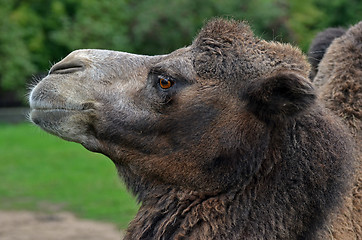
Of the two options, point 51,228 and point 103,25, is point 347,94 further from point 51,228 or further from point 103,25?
point 103,25

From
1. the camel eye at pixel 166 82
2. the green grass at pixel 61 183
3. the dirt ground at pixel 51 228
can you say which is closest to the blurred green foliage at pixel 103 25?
the green grass at pixel 61 183

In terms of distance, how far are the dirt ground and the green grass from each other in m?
0.28

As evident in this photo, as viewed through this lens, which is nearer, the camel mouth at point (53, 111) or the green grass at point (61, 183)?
the camel mouth at point (53, 111)

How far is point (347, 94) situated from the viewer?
4.36 m

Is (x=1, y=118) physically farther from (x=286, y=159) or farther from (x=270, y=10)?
(x=286, y=159)

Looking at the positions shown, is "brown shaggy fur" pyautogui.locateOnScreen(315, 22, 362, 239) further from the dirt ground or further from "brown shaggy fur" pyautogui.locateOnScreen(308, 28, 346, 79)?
the dirt ground

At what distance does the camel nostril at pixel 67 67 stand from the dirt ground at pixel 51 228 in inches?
248

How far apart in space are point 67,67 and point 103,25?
25171 mm

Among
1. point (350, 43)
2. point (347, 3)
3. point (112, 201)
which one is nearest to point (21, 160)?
point (112, 201)

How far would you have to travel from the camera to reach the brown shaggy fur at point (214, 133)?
351cm

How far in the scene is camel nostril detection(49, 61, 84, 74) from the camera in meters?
3.79

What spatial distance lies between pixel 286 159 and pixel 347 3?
1115 inches

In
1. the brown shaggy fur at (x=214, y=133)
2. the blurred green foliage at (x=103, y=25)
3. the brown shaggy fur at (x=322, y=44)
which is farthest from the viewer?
the blurred green foliage at (x=103, y=25)

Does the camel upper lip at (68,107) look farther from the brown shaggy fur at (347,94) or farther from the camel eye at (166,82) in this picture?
the brown shaggy fur at (347,94)
